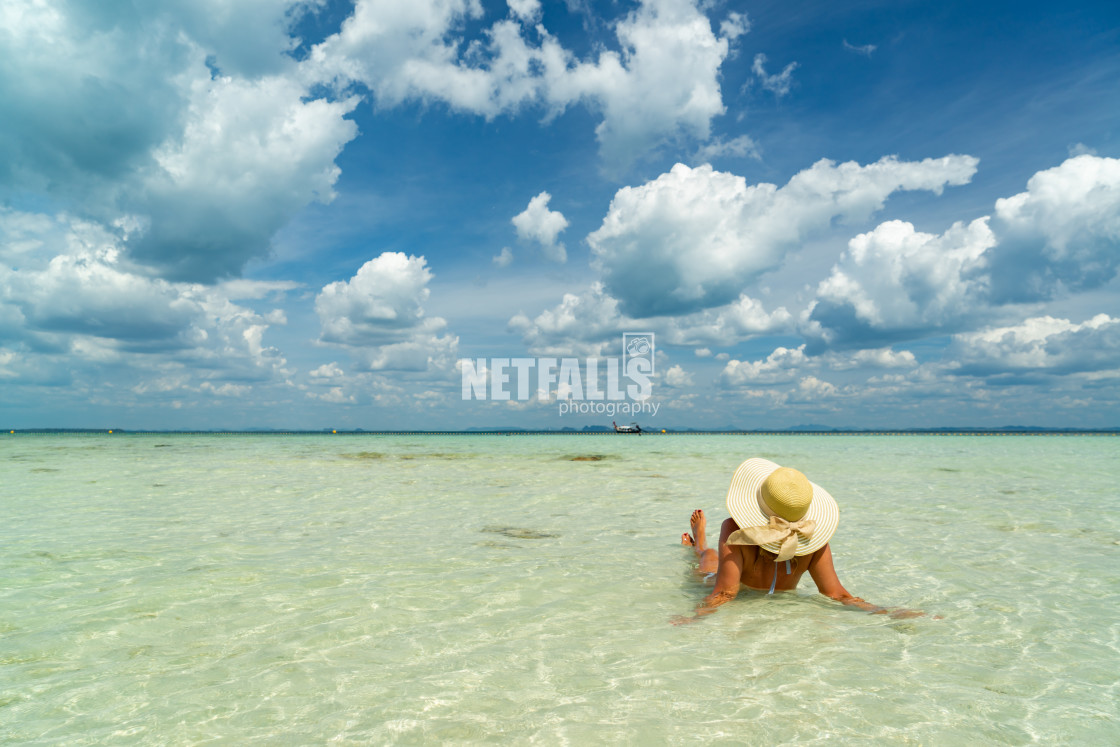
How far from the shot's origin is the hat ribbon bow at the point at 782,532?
207 inches

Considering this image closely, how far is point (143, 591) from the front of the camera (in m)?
6.39

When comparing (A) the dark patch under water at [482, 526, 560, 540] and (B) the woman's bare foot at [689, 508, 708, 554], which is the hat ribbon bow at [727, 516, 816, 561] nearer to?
(B) the woman's bare foot at [689, 508, 708, 554]

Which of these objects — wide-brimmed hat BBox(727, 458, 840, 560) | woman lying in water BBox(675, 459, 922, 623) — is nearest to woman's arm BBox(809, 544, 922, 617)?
woman lying in water BBox(675, 459, 922, 623)

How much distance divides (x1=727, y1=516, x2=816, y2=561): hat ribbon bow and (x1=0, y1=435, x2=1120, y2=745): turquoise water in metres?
0.78

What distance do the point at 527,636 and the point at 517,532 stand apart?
203 inches

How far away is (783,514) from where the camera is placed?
520cm

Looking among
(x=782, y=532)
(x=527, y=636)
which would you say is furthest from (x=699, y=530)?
(x=527, y=636)

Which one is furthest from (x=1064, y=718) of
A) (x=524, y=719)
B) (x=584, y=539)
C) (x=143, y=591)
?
(x=143, y=591)

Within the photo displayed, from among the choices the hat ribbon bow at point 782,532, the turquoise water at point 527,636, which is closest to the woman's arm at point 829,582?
the turquoise water at point 527,636

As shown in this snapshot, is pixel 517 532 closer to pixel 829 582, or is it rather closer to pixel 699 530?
pixel 699 530

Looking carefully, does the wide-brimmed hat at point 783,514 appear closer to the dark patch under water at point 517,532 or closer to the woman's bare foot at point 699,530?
the woman's bare foot at point 699,530

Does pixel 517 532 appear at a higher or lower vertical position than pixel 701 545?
lower

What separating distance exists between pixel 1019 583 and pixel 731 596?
3944 millimetres

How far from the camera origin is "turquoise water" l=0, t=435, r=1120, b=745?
11.7 ft
